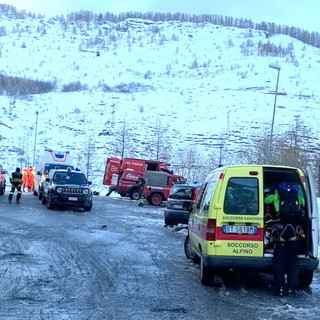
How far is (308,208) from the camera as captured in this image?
840 cm

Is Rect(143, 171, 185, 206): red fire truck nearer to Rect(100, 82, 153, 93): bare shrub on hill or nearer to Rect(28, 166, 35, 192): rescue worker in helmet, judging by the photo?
Rect(28, 166, 35, 192): rescue worker in helmet

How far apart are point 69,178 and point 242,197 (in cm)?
1654

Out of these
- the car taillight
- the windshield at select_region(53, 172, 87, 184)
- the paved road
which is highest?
the car taillight

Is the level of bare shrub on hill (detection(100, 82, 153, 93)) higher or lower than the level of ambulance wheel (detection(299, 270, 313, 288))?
higher

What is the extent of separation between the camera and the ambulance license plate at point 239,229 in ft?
26.9

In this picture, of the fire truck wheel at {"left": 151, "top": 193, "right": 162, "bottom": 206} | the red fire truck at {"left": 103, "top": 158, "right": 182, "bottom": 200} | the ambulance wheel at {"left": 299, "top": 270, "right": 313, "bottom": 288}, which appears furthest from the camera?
the red fire truck at {"left": 103, "top": 158, "right": 182, "bottom": 200}

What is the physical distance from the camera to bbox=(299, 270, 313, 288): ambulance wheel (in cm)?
888

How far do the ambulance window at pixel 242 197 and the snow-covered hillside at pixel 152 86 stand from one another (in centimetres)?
5416

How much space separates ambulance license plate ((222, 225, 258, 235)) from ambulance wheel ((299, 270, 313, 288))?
4.67 feet

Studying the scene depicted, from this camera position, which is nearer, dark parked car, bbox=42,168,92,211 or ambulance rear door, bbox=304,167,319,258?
ambulance rear door, bbox=304,167,319,258

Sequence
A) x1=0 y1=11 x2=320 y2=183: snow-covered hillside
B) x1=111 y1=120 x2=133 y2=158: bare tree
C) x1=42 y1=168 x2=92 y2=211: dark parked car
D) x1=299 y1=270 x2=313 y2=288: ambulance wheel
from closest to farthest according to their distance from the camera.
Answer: x1=299 y1=270 x2=313 y2=288: ambulance wheel, x1=42 y1=168 x2=92 y2=211: dark parked car, x1=111 y1=120 x2=133 y2=158: bare tree, x1=0 y1=11 x2=320 y2=183: snow-covered hillside

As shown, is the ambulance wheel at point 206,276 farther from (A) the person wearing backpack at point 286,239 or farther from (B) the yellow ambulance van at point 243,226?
(A) the person wearing backpack at point 286,239

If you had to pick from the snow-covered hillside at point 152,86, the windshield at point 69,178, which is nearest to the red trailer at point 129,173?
the windshield at point 69,178

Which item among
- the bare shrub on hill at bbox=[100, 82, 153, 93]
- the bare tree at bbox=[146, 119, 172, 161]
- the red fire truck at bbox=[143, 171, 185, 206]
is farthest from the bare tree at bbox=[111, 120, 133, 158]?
the red fire truck at bbox=[143, 171, 185, 206]
